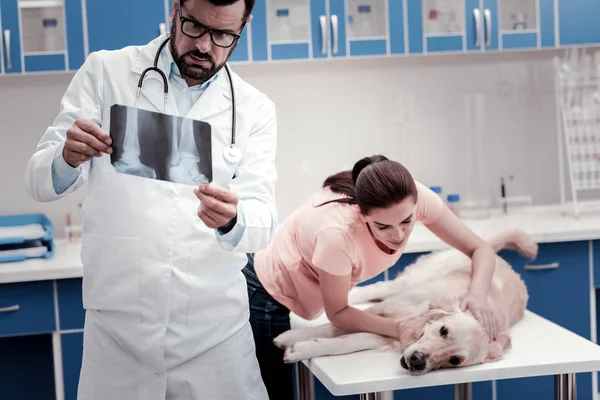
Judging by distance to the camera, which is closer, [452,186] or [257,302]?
[257,302]

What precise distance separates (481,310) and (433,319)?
0.55 ft

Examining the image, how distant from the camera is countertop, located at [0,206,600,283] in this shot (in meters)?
2.90

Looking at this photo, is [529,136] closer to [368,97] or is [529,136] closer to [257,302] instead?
[368,97]

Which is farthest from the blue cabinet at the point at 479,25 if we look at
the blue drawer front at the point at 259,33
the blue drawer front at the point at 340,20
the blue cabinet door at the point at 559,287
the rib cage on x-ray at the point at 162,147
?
the rib cage on x-ray at the point at 162,147

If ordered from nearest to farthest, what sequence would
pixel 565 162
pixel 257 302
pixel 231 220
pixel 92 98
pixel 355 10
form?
1. pixel 231 220
2. pixel 92 98
3. pixel 257 302
4. pixel 355 10
5. pixel 565 162

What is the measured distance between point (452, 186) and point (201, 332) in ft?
7.33

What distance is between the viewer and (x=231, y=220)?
5.55ft

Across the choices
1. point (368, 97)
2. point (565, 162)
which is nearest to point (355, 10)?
point (368, 97)

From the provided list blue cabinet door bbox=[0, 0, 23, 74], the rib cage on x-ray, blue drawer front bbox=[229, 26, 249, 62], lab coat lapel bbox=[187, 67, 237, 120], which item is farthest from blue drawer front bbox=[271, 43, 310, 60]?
the rib cage on x-ray

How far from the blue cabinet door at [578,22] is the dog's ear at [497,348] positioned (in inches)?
73.4

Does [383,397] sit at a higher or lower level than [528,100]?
lower

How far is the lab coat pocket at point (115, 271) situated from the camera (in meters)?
1.80

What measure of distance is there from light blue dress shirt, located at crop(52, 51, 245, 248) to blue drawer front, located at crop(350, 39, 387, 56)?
1.56m

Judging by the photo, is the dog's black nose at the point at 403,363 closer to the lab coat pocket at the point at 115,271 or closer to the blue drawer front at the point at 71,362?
Result: the lab coat pocket at the point at 115,271
